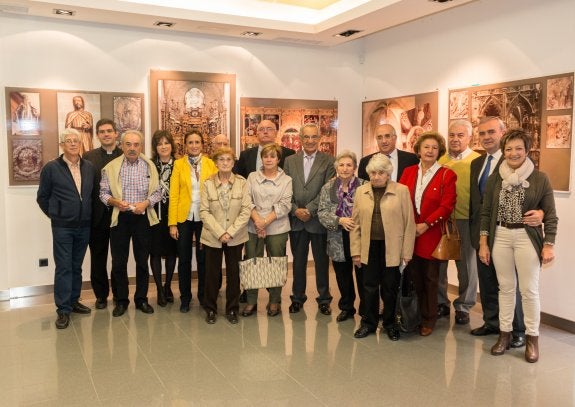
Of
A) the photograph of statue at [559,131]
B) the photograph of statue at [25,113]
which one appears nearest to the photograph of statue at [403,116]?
the photograph of statue at [559,131]

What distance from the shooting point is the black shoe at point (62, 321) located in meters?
4.77

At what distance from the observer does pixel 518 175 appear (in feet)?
12.9

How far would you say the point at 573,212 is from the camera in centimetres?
474

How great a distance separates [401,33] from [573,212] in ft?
10.7

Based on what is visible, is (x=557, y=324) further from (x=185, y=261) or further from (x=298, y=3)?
(x=298, y=3)

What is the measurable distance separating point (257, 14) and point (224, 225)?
2.85 metres

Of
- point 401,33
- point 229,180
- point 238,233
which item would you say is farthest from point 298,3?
point 238,233

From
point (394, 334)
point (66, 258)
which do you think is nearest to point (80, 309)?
point (66, 258)

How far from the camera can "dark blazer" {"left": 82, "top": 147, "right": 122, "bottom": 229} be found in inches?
199

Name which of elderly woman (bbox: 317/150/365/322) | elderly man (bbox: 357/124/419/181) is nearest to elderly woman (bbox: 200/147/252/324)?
elderly woman (bbox: 317/150/365/322)

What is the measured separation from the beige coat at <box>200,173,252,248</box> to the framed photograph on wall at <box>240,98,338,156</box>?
211 cm

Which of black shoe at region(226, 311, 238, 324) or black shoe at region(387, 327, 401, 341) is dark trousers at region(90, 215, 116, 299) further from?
black shoe at region(387, 327, 401, 341)

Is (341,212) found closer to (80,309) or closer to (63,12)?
(80,309)

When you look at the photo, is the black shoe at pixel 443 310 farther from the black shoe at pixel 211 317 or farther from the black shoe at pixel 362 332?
the black shoe at pixel 211 317
